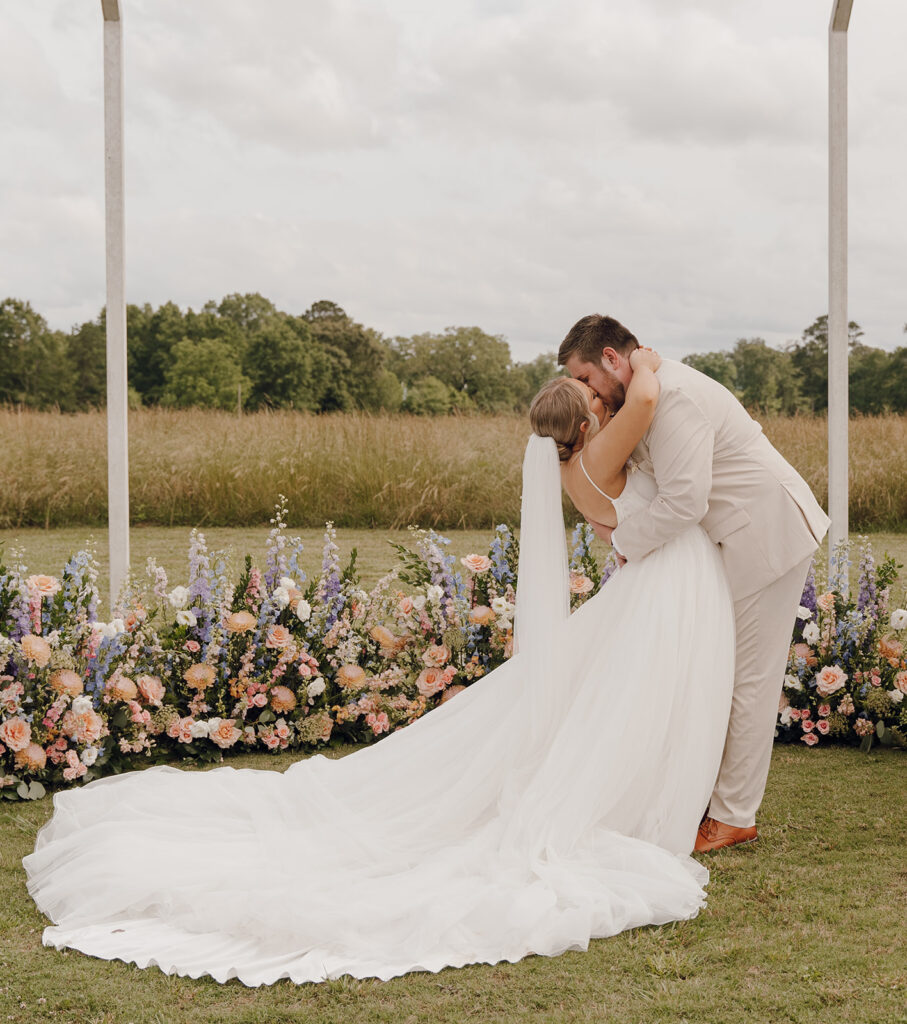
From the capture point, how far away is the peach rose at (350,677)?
4.38m

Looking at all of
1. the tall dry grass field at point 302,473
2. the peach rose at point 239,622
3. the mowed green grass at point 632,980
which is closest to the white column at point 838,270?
the mowed green grass at point 632,980

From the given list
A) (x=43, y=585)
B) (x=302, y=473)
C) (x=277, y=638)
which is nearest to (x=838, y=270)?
(x=277, y=638)

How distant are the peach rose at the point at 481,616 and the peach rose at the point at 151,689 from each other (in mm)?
1324

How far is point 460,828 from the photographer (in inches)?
124

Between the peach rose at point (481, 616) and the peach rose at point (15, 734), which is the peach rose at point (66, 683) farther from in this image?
the peach rose at point (481, 616)

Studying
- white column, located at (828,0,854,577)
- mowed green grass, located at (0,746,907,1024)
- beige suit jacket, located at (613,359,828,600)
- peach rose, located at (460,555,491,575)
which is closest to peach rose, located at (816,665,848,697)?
white column, located at (828,0,854,577)

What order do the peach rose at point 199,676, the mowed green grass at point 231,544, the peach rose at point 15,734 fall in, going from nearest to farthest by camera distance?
the peach rose at point 15,734 < the peach rose at point 199,676 < the mowed green grass at point 231,544

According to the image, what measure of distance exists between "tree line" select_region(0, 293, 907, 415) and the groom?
5686 millimetres

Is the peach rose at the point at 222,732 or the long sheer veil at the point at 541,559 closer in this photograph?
the long sheer veil at the point at 541,559

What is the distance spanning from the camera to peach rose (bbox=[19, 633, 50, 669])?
3.70m

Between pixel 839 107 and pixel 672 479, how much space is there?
2.65 metres

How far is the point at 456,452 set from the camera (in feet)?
32.3

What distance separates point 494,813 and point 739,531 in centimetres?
117

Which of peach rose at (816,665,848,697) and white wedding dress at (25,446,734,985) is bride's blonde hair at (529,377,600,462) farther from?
peach rose at (816,665,848,697)
